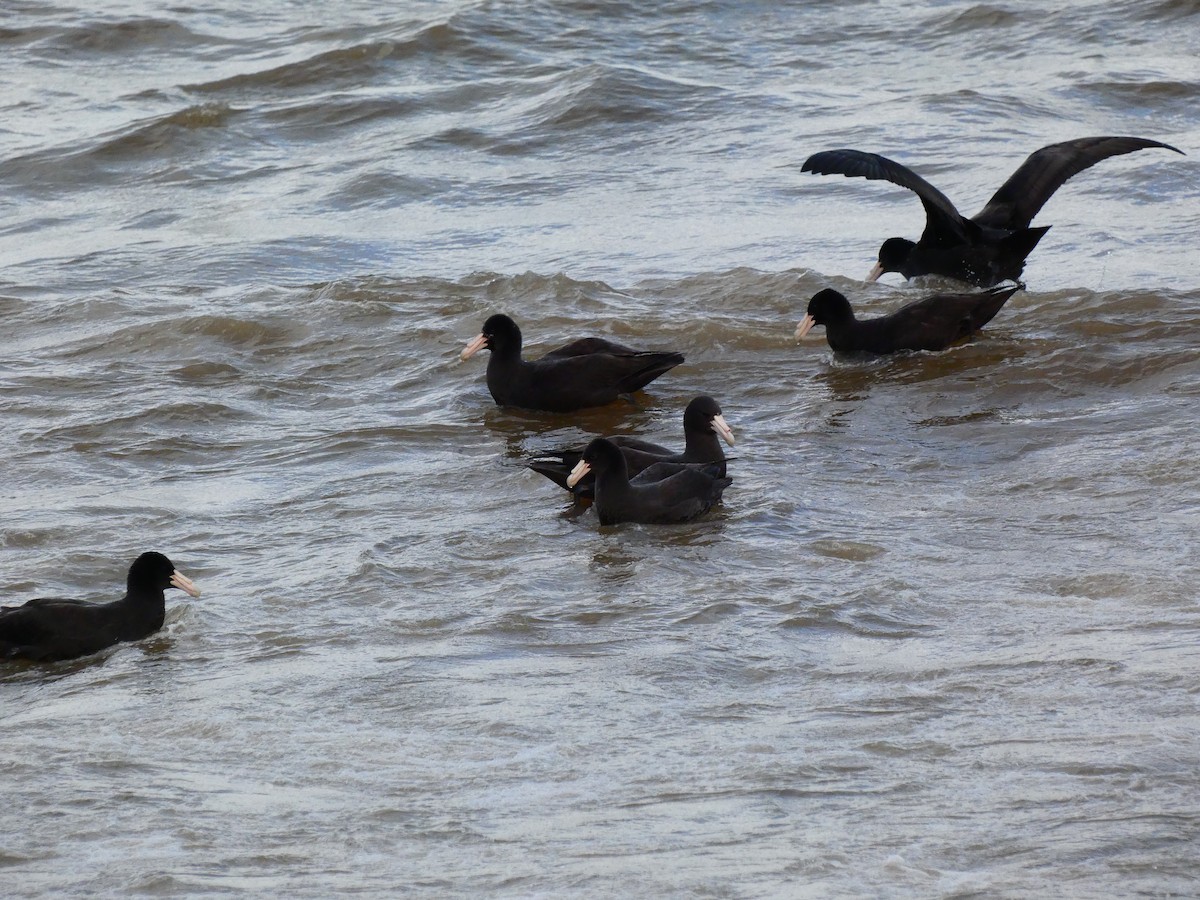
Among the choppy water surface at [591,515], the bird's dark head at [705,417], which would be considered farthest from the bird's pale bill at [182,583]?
the bird's dark head at [705,417]

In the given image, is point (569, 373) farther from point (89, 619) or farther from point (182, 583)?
point (89, 619)

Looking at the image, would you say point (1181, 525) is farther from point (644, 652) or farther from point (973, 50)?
point (973, 50)

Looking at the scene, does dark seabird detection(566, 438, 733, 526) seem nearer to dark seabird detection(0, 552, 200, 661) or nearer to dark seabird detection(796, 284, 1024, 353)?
dark seabird detection(0, 552, 200, 661)

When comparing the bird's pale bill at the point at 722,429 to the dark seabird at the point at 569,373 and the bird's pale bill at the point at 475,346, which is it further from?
the bird's pale bill at the point at 475,346

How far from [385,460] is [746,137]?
8.74m

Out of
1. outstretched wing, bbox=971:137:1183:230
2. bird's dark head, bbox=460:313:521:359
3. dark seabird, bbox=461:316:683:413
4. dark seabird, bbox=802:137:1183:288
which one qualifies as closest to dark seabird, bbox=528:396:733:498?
dark seabird, bbox=461:316:683:413

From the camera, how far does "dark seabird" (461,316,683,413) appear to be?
10.6 metres

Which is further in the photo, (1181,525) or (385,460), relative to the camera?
(385,460)

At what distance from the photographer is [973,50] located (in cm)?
2086

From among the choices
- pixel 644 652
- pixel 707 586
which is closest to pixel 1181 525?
pixel 707 586

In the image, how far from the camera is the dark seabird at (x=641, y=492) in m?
8.46

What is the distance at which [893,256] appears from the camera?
1291 centimetres

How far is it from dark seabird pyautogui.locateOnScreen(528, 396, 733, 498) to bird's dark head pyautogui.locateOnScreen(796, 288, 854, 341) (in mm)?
2256

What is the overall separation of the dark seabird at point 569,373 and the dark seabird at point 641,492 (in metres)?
1.96
